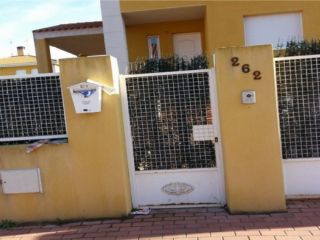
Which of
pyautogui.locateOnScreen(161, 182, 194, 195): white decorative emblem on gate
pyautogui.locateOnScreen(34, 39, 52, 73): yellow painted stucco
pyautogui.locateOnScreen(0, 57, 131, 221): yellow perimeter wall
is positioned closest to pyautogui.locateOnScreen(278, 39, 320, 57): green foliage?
pyautogui.locateOnScreen(161, 182, 194, 195): white decorative emblem on gate

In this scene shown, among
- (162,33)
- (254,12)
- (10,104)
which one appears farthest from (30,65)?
(10,104)

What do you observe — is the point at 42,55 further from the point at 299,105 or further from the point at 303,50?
the point at 299,105

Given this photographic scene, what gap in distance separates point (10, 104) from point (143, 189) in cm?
215

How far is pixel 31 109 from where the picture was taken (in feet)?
17.6

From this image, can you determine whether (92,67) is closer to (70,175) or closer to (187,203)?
(70,175)

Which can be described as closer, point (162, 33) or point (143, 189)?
point (143, 189)

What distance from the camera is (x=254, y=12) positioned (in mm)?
9477

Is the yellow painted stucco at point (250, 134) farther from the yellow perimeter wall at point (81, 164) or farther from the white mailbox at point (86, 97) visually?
the white mailbox at point (86, 97)

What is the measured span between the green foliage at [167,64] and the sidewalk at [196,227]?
2032 millimetres

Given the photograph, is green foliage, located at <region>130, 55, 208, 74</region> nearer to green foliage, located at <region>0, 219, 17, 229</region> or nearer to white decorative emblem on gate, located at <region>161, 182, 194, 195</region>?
white decorative emblem on gate, located at <region>161, 182, 194, 195</region>

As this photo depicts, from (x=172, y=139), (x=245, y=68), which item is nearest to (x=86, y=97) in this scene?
(x=172, y=139)

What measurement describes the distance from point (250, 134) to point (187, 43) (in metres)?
6.69

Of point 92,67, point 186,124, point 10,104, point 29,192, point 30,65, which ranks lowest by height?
point 29,192

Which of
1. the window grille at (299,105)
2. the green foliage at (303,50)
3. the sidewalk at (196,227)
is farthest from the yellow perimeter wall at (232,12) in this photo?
the sidewalk at (196,227)
